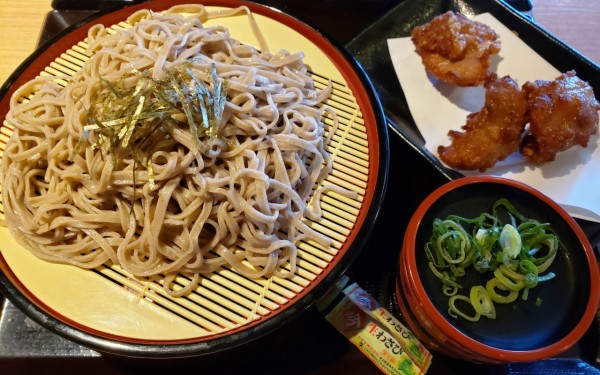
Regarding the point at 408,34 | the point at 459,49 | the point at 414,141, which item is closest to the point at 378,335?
the point at 414,141

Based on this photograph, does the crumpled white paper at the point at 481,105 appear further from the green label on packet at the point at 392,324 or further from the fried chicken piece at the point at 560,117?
the green label on packet at the point at 392,324

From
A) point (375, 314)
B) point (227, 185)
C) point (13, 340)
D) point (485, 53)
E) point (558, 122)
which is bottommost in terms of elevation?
point (13, 340)

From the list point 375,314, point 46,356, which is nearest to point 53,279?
point 46,356

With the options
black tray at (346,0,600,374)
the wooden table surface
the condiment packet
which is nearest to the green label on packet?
the condiment packet

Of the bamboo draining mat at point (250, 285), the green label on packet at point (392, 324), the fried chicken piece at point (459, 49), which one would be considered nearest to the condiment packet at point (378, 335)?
the green label on packet at point (392, 324)

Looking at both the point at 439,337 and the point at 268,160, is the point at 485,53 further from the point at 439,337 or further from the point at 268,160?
the point at 439,337

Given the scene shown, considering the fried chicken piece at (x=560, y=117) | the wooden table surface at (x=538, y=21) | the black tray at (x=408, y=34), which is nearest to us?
the fried chicken piece at (x=560, y=117)
